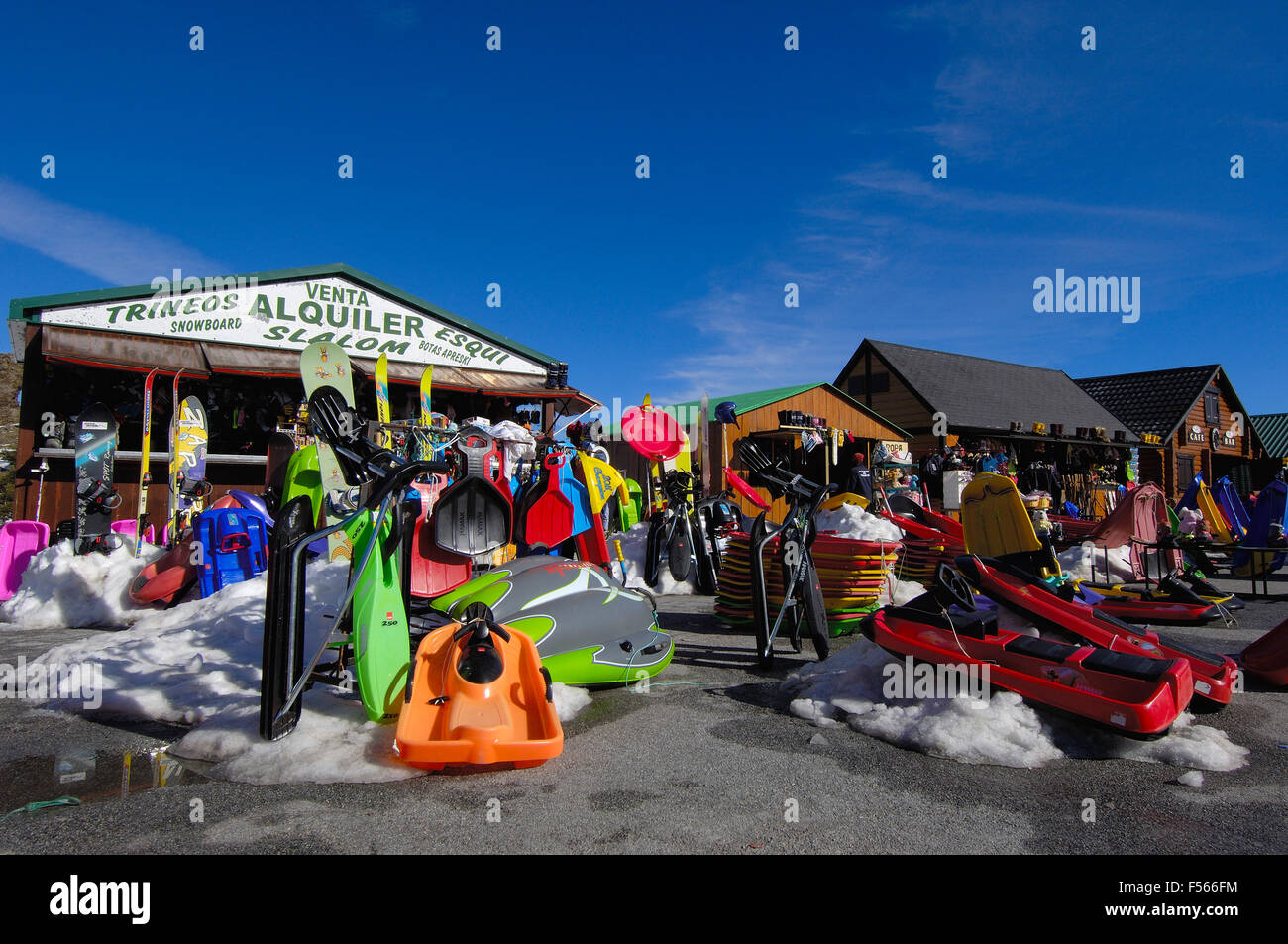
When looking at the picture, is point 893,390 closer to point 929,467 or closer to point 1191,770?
point 929,467

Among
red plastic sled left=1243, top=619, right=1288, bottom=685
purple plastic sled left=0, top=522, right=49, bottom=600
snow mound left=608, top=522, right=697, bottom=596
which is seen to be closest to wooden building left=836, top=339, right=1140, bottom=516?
snow mound left=608, top=522, right=697, bottom=596

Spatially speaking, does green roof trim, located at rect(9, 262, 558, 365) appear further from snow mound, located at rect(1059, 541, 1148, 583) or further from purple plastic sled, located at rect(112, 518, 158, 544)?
snow mound, located at rect(1059, 541, 1148, 583)

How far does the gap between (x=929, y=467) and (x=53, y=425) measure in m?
19.9

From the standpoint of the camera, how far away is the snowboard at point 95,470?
10664mm

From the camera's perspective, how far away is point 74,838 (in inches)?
115

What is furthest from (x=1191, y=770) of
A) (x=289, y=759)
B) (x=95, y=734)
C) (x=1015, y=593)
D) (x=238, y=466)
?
(x=238, y=466)

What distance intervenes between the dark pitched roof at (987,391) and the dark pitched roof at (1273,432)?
12.9 meters

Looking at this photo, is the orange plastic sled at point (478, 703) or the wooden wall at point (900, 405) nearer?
the orange plastic sled at point (478, 703)

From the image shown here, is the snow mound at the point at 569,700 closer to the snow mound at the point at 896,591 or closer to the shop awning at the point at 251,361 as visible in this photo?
the snow mound at the point at 896,591

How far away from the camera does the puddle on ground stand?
342 centimetres

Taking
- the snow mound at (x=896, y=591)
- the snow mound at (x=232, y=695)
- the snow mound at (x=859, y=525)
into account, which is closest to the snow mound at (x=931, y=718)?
the snow mound at (x=232, y=695)

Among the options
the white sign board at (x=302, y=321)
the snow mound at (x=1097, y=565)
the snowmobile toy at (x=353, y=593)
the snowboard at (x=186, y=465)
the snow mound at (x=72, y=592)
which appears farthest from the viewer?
the white sign board at (x=302, y=321)

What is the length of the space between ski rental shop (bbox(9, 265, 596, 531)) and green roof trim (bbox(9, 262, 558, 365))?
2 cm

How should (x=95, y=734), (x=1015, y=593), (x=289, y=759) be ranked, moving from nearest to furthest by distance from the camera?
(x=289, y=759), (x=95, y=734), (x=1015, y=593)
